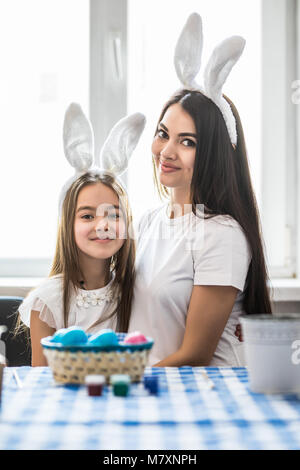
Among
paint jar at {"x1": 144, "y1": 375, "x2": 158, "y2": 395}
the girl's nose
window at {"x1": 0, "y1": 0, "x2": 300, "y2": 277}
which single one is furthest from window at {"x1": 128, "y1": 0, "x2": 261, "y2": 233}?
paint jar at {"x1": 144, "y1": 375, "x2": 158, "y2": 395}

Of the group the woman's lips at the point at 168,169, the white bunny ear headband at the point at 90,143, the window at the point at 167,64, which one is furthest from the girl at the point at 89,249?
the window at the point at 167,64

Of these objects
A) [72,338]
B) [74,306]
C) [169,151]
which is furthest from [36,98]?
[72,338]

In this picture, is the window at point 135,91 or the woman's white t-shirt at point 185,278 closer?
the woman's white t-shirt at point 185,278

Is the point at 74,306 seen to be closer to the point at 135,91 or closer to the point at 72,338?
the point at 72,338

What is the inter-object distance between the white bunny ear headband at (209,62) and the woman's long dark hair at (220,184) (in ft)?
0.06

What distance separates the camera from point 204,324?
4.09ft

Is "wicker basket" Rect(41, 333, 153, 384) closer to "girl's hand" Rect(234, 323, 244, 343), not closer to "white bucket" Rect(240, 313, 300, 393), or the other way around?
"white bucket" Rect(240, 313, 300, 393)

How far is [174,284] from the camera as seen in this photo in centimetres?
132

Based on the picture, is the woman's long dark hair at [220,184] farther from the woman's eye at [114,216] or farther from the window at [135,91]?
the window at [135,91]

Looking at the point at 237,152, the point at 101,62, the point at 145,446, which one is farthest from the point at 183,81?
the point at 145,446

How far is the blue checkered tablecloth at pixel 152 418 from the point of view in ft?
2.03

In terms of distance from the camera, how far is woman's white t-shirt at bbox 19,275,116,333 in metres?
1.34

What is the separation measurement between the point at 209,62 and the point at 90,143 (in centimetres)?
34
